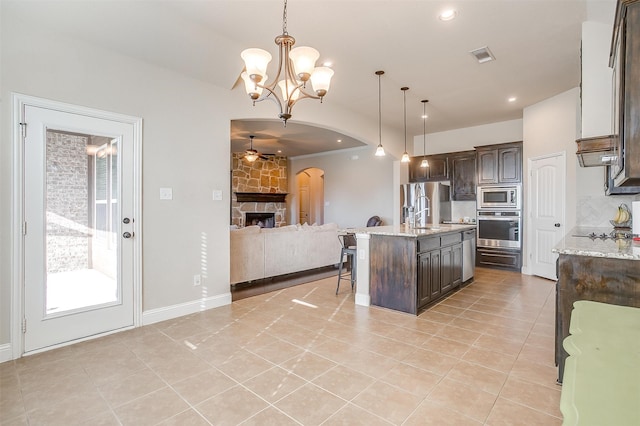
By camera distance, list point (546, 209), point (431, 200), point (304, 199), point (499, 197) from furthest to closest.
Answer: point (304, 199)
point (431, 200)
point (499, 197)
point (546, 209)

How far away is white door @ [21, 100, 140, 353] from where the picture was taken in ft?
8.83

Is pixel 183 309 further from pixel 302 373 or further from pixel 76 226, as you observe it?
pixel 302 373

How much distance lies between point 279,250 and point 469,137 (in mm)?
4879

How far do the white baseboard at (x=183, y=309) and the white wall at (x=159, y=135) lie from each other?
0.09 ft

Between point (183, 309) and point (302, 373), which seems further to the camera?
point (183, 309)

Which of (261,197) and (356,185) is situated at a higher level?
(356,185)

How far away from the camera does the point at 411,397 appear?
79.7 inches

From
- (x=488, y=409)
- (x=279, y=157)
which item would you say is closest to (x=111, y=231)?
(x=488, y=409)

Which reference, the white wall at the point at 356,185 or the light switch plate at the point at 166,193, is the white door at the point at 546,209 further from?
the light switch plate at the point at 166,193

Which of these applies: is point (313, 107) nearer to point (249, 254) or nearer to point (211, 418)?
point (249, 254)

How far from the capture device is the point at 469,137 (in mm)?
7000

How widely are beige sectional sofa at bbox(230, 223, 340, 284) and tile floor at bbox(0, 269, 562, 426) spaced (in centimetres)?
128

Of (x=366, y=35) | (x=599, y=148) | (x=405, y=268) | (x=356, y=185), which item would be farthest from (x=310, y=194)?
(x=599, y=148)

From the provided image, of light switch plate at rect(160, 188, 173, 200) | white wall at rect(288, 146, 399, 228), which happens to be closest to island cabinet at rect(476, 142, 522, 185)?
white wall at rect(288, 146, 399, 228)
